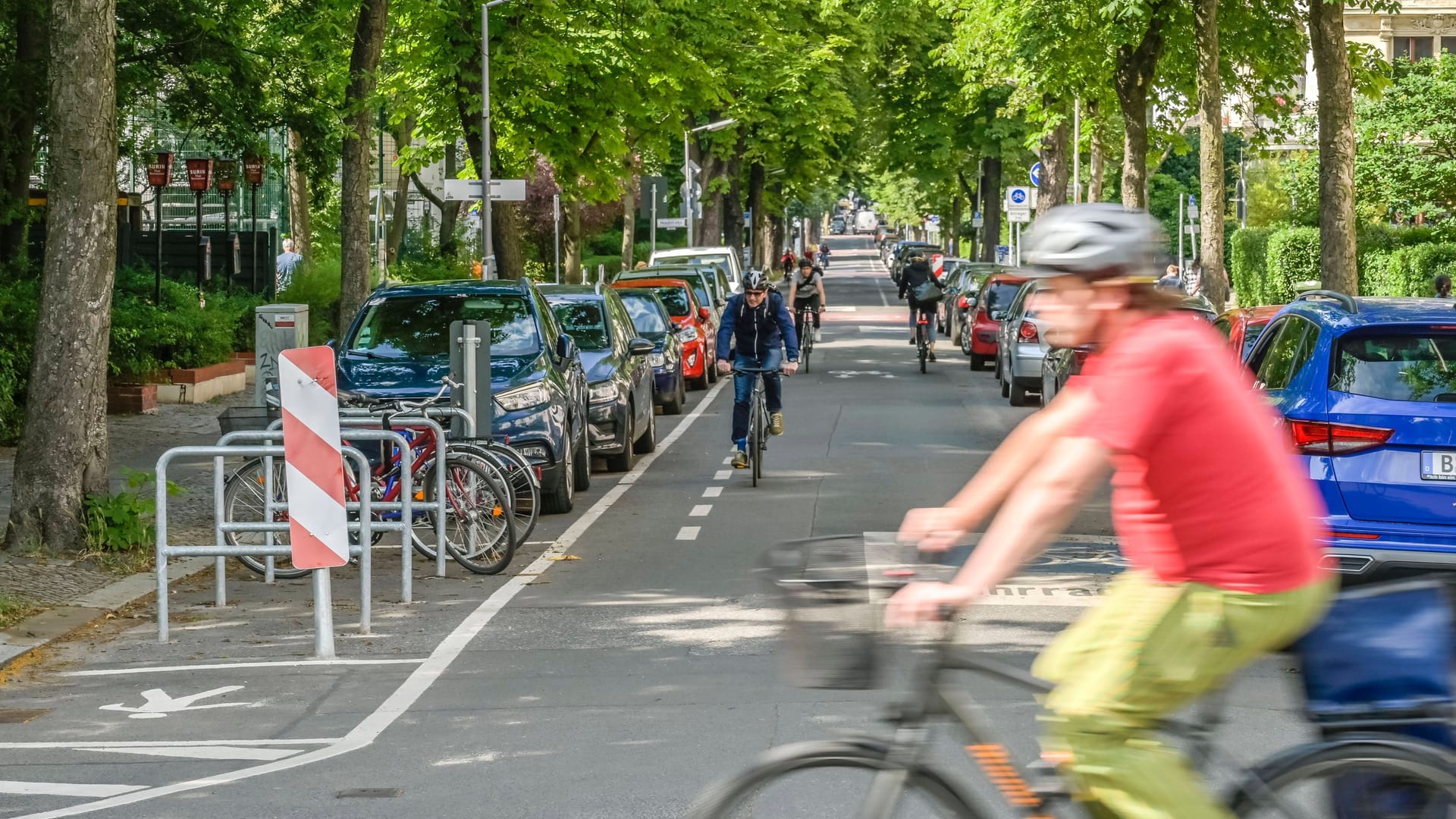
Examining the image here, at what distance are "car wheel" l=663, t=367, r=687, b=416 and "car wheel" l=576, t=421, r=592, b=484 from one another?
7776mm

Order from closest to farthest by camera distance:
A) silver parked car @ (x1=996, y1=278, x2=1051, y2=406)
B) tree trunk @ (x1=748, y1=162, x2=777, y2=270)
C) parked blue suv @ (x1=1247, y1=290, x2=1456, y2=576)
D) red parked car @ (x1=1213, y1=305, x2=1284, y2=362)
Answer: parked blue suv @ (x1=1247, y1=290, x2=1456, y2=576) < red parked car @ (x1=1213, y1=305, x2=1284, y2=362) < silver parked car @ (x1=996, y1=278, x2=1051, y2=406) < tree trunk @ (x1=748, y1=162, x2=777, y2=270)

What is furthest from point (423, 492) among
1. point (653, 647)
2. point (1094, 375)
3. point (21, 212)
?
point (21, 212)

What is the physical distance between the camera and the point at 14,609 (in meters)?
9.81

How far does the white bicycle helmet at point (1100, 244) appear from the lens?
370 cm

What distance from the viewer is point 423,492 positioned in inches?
449

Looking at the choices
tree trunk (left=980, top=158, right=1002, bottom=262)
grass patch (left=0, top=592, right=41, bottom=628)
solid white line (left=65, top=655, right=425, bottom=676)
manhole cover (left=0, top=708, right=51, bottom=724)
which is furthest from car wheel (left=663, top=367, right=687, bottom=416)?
tree trunk (left=980, top=158, right=1002, bottom=262)

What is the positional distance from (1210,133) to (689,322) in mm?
7749

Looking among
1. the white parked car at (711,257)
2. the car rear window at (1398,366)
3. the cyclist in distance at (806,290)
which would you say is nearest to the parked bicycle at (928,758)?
the car rear window at (1398,366)

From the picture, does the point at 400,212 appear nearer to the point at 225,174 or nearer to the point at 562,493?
the point at 225,174

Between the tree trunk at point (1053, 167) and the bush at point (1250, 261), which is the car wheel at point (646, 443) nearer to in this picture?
the tree trunk at point (1053, 167)

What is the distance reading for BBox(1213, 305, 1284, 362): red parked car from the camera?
11359 mm

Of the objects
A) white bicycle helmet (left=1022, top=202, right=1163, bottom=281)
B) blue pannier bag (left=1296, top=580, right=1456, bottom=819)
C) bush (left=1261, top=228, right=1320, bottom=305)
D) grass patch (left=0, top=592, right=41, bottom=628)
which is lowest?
grass patch (left=0, top=592, right=41, bottom=628)

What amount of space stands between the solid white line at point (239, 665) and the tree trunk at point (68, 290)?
122 inches

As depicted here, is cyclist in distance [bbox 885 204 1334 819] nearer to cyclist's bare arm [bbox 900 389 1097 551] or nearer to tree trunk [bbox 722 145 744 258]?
cyclist's bare arm [bbox 900 389 1097 551]
